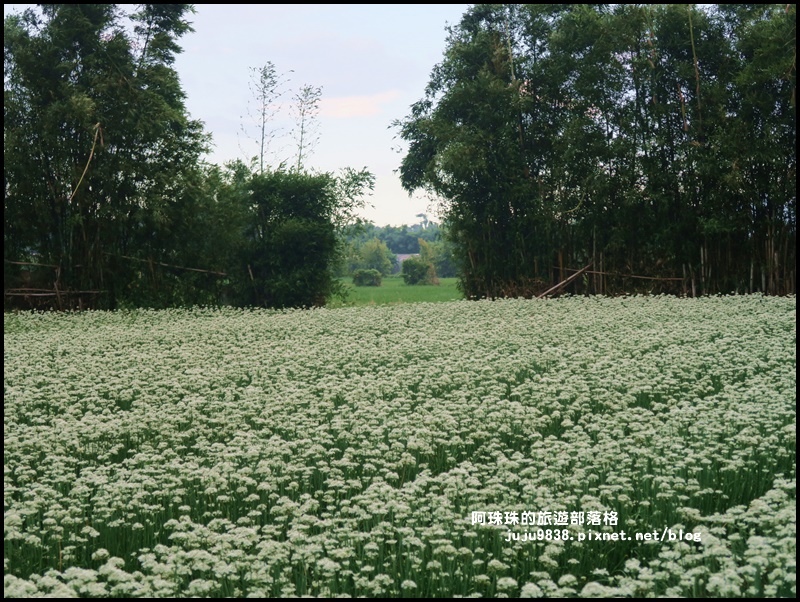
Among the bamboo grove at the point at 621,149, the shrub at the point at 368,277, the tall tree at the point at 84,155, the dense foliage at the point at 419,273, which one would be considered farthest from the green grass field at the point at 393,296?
the tall tree at the point at 84,155

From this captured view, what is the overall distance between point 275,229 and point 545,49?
8538 mm

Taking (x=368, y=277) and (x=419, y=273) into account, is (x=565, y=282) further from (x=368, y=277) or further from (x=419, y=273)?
(x=368, y=277)

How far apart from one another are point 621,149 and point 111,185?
12.2 meters

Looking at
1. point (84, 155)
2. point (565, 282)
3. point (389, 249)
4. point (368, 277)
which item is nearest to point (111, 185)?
point (84, 155)

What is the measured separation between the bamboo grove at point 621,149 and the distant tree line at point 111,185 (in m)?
5.06

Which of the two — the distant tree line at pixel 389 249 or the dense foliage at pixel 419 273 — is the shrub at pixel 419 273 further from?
the distant tree line at pixel 389 249

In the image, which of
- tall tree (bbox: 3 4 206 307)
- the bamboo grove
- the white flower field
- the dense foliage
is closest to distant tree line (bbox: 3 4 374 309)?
tall tree (bbox: 3 4 206 307)

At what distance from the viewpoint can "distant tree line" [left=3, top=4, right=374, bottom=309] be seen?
64.4 ft

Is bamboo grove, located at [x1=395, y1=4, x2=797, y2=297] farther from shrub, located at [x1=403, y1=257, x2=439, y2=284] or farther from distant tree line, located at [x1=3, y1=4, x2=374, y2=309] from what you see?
shrub, located at [x1=403, y1=257, x2=439, y2=284]

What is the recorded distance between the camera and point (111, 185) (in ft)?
64.4

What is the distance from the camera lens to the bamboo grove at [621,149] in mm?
17844

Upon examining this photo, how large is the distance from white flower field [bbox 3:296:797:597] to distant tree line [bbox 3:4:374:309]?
26.0 feet

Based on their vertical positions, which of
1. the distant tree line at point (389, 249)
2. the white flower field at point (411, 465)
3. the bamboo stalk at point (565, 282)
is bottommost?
the white flower field at point (411, 465)

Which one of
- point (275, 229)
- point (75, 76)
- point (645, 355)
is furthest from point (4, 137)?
point (645, 355)
